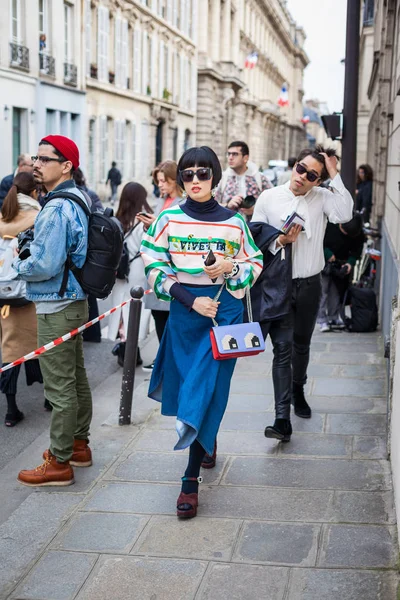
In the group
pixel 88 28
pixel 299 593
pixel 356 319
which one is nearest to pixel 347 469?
pixel 299 593

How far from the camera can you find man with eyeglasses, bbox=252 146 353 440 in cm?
562

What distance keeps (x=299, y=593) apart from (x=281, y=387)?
2142 millimetres

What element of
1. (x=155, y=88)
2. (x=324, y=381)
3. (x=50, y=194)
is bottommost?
(x=324, y=381)

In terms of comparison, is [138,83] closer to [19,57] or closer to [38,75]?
[38,75]

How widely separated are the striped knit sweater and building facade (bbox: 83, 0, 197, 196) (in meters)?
28.8

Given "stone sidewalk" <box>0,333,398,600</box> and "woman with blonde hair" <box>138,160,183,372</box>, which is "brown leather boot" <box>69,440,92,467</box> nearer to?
"stone sidewalk" <box>0,333,398,600</box>

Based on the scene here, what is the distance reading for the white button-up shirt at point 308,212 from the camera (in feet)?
18.8

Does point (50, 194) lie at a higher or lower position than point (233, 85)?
lower

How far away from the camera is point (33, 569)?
12.7ft

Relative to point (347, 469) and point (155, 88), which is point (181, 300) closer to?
point (347, 469)

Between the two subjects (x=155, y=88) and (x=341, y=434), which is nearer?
(x=341, y=434)

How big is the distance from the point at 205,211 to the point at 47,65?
25347 millimetres

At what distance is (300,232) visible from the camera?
18.7 feet

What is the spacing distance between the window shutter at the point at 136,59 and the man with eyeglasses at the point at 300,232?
112 ft
